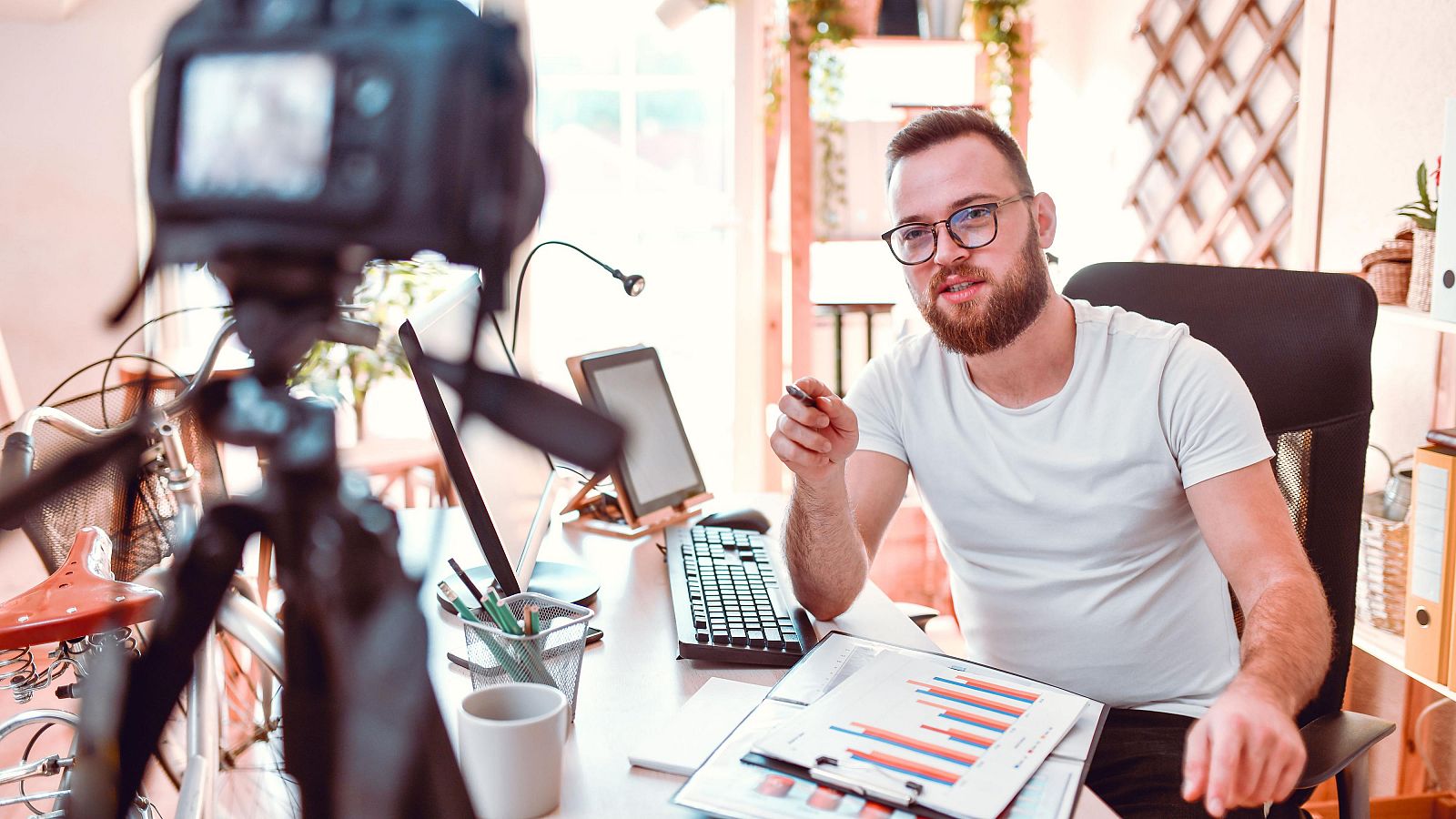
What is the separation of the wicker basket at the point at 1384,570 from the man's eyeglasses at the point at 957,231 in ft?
2.78

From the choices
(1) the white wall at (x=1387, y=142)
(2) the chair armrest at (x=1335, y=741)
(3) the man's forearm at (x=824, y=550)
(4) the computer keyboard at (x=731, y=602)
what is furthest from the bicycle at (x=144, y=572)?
(1) the white wall at (x=1387, y=142)

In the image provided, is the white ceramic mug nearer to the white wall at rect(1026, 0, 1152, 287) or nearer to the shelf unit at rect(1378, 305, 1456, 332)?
the shelf unit at rect(1378, 305, 1456, 332)

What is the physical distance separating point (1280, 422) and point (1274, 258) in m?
1.32

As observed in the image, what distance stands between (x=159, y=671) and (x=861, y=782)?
57cm

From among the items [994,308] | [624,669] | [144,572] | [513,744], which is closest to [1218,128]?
[994,308]

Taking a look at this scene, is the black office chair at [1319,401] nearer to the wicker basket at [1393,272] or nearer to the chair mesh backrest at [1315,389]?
the chair mesh backrest at [1315,389]

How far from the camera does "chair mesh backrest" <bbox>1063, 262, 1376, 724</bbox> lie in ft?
3.69

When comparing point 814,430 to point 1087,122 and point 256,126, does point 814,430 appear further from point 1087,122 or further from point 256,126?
point 1087,122

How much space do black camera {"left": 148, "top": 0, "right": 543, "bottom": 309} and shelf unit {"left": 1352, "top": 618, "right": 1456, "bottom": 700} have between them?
1777mm

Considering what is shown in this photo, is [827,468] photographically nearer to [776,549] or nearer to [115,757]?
[776,549]

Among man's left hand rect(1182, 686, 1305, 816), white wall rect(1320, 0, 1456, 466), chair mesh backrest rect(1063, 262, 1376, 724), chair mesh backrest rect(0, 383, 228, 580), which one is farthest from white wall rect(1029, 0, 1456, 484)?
chair mesh backrest rect(0, 383, 228, 580)

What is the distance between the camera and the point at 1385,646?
1.64 metres

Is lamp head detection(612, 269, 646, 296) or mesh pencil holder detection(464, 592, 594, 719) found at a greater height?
lamp head detection(612, 269, 646, 296)

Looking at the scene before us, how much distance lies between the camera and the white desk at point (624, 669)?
0.74m
